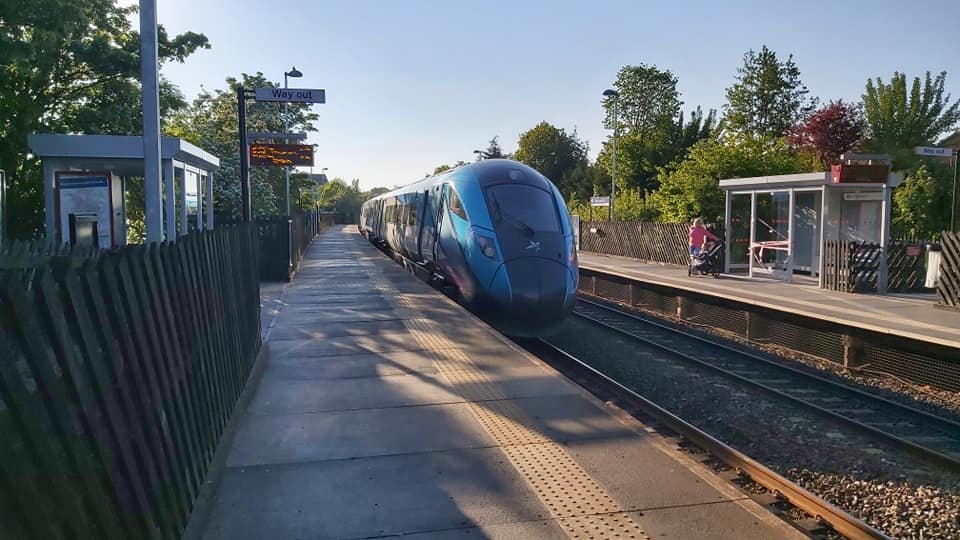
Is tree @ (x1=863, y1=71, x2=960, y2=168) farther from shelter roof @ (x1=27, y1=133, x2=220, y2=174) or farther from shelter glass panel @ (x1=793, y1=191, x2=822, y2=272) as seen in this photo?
shelter roof @ (x1=27, y1=133, x2=220, y2=174)

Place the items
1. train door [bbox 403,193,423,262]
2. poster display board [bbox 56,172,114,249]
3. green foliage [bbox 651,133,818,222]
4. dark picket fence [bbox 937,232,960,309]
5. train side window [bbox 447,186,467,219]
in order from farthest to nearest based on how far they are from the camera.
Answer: green foliage [bbox 651,133,818,222] < train door [bbox 403,193,423,262] < dark picket fence [bbox 937,232,960,309] < train side window [bbox 447,186,467,219] < poster display board [bbox 56,172,114,249]

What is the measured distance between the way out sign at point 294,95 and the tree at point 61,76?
19.7ft

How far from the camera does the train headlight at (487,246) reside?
1090 centimetres

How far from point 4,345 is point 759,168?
27.8 m

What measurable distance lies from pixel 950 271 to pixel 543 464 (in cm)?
1094

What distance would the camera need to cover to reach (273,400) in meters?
6.78

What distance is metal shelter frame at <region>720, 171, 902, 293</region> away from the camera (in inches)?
621

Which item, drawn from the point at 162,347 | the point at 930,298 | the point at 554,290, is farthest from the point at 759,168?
the point at 162,347

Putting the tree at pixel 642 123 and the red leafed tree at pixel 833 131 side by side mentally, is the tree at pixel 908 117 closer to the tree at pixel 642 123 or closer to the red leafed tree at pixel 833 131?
the red leafed tree at pixel 833 131

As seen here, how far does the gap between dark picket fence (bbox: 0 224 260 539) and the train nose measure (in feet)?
19.9

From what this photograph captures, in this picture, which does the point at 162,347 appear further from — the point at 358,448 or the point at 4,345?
the point at 358,448

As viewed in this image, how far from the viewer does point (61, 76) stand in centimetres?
1841

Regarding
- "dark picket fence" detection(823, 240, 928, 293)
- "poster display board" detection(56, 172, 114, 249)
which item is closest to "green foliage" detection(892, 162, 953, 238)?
"dark picket fence" detection(823, 240, 928, 293)

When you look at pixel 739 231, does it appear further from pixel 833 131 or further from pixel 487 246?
pixel 833 131
